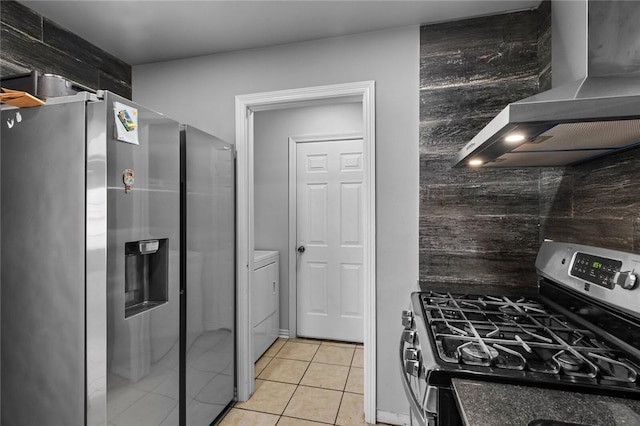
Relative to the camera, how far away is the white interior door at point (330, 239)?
10.8 ft

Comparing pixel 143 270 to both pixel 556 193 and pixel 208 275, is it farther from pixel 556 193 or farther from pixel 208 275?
pixel 556 193

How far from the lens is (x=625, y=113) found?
783 millimetres

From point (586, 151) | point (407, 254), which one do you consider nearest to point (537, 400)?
point (586, 151)

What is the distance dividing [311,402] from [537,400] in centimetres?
184

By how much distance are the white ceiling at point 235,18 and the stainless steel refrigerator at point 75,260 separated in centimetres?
85

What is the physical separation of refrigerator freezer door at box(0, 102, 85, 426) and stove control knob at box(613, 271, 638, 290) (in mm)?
1909

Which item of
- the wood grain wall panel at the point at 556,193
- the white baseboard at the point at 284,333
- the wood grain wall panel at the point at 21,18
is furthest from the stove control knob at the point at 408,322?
the wood grain wall panel at the point at 21,18

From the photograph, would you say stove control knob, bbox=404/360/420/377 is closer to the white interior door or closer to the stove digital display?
the stove digital display

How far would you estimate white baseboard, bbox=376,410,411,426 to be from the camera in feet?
6.64

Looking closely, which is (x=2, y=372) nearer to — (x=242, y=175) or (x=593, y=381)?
(x=242, y=175)

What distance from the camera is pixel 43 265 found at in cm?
136

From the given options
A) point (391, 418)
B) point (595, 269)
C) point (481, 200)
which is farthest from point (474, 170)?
point (391, 418)

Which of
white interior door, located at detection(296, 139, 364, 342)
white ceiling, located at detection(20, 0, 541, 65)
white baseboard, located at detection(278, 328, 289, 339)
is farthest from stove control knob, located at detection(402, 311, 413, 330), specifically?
white baseboard, located at detection(278, 328, 289, 339)

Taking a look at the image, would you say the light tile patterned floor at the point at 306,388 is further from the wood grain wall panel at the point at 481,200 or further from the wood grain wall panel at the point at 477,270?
the wood grain wall panel at the point at 481,200
